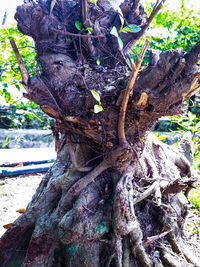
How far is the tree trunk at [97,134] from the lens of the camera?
146 centimetres

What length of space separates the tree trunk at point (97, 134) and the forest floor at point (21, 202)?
0.67m

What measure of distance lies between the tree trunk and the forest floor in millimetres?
672

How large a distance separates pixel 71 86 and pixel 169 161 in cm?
162

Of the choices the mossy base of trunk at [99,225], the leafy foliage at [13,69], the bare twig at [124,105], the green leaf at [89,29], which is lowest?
the mossy base of trunk at [99,225]

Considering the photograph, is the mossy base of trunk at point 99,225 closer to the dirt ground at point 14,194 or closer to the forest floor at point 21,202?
the forest floor at point 21,202

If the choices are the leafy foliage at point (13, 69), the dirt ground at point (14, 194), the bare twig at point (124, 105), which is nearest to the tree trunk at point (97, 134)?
the bare twig at point (124, 105)

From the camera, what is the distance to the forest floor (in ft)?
8.65

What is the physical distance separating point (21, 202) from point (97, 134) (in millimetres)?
2619

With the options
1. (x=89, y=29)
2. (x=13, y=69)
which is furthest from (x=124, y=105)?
(x=13, y=69)

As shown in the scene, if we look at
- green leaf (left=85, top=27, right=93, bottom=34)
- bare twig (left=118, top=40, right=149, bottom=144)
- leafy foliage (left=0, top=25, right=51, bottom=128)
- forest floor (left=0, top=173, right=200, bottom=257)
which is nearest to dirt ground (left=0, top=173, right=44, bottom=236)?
forest floor (left=0, top=173, right=200, bottom=257)

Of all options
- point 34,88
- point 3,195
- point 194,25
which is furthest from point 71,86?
point 194,25

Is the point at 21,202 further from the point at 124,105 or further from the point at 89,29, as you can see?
the point at 89,29

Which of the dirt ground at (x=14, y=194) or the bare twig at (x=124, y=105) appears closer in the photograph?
the bare twig at (x=124, y=105)

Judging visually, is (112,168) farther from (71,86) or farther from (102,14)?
(102,14)
